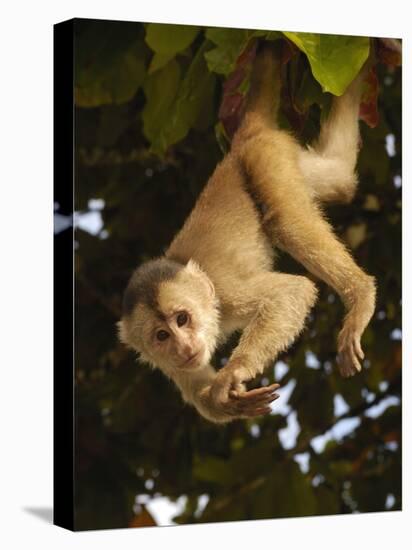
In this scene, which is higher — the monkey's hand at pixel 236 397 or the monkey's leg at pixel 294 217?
the monkey's leg at pixel 294 217

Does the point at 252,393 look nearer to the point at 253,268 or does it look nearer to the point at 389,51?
the point at 253,268

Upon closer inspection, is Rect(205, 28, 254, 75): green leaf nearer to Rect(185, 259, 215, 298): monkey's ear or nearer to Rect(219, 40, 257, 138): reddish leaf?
Rect(219, 40, 257, 138): reddish leaf

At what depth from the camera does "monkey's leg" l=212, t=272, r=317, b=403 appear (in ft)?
15.6

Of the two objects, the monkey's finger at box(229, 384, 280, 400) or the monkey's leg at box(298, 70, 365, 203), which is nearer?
the monkey's finger at box(229, 384, 280, 400)

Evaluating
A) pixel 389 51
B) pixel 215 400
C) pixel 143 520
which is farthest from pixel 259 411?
pixel 389 51

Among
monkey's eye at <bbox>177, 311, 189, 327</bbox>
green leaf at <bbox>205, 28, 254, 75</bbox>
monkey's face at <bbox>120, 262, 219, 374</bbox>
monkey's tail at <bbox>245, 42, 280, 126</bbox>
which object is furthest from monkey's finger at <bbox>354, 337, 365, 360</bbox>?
green leaf at <bbox>205, 28, 254, 75</bbox>

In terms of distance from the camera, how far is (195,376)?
470 centimetres

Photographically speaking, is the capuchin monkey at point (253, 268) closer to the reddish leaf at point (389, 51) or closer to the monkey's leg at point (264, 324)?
the monkey's leg at point (264, 324)

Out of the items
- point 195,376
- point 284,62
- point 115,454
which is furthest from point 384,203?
point 115,454

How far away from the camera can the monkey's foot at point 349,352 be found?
4.99 meters

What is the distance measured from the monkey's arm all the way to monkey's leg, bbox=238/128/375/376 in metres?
0.41

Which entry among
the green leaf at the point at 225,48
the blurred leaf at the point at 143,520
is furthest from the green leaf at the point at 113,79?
the blurred leaf at the point at 143,520

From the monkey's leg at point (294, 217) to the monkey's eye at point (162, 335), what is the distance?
0.50 meters

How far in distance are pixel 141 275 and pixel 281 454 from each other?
0.81 m
